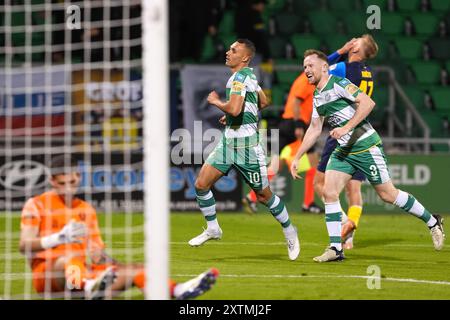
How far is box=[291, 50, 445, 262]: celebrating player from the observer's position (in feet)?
35.6

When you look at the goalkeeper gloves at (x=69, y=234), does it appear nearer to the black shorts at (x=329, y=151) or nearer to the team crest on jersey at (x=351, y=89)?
the team crest on jersey at (x=351, y=89)

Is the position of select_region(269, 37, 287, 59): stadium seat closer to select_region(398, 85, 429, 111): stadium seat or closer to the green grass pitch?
select_region(398, 85, 429, 111): stadium seat

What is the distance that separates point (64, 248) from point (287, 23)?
16.0 meters

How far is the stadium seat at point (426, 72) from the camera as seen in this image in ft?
76.4

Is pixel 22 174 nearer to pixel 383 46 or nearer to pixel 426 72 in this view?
pixel 383 46

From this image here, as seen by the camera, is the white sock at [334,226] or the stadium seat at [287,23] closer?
the white sock at [334,226]

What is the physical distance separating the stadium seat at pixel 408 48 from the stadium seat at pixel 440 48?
0.31m

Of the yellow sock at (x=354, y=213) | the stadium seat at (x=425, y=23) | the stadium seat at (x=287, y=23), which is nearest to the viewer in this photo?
the yellow sock at (x=354, y=213)

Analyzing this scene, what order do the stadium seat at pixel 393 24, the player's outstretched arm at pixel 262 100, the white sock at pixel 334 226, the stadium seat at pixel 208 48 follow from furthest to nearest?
1. the stadium seat at pixel 393 24
2. the stadium seat at pixel 208 48
3. the player's outstretched arm at pixel 262 100
4. the white sock at pixel 334 226

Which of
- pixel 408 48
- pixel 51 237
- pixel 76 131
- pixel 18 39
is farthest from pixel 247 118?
pixel 408 48

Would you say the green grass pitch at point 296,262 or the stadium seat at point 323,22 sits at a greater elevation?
the stadium seat at point 323,22

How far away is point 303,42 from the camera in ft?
75.7

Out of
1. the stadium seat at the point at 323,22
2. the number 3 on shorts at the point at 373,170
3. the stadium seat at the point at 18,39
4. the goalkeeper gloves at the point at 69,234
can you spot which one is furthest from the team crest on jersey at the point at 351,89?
the stadium seat at the point at 323,22

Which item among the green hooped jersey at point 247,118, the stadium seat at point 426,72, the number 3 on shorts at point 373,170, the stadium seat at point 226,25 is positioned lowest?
the number 3 on shorts at point 373,170
